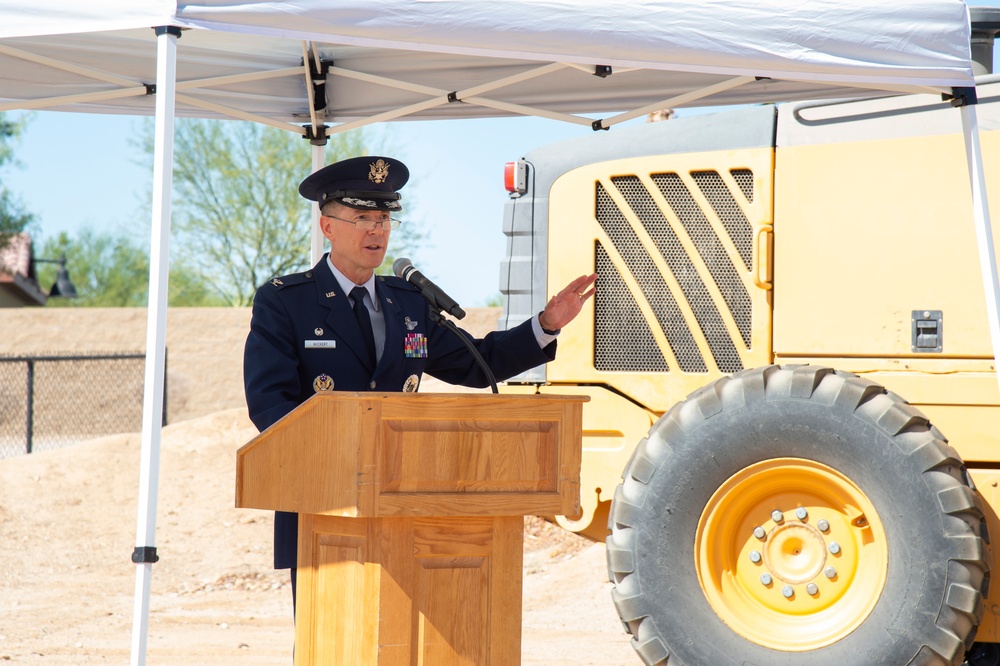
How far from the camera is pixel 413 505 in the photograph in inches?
116

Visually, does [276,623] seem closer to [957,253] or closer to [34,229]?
[957,253]

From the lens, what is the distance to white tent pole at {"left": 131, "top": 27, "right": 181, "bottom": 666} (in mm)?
3244

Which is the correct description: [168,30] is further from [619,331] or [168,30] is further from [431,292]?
[619,331]

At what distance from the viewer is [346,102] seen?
18.7 feet

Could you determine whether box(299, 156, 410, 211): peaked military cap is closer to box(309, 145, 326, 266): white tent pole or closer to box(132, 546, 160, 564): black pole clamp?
box(132, 546, 160, 564): black pole clamp

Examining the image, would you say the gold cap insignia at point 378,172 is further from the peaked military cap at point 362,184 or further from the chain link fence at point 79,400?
the chain link fence at point 79,400

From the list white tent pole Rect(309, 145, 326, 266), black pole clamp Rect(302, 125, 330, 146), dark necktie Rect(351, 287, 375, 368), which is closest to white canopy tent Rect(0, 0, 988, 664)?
dark necktie Rect(351, 287, 375, 368)

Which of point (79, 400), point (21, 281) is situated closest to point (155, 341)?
point (79, 400)

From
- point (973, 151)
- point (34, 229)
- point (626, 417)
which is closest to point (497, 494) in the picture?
point (973, 151)

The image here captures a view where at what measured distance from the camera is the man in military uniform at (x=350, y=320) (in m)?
3.68

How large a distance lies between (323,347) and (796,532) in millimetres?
1877

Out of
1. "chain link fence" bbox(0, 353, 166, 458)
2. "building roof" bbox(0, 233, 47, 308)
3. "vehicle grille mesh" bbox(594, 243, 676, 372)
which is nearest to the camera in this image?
"vehicle grille mesh" bbox(594, 243, 676, 372)

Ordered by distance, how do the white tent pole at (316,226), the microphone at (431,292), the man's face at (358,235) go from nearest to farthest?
the microphone at (431,292), the man's face at (358,235), the white tent pole at (316,226)

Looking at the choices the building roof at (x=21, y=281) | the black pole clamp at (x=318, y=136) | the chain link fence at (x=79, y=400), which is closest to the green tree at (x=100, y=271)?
the building roof at (x=21, y=281)
